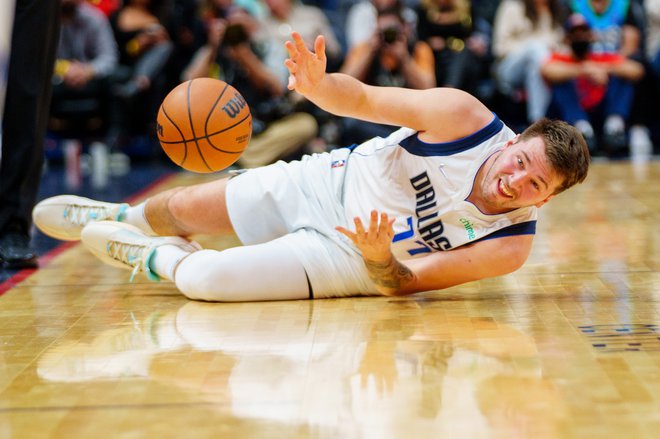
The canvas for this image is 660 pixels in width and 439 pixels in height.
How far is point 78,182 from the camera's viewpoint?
8734 mm

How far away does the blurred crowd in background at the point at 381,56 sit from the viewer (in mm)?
9398

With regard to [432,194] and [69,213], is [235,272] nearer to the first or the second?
[432,194]

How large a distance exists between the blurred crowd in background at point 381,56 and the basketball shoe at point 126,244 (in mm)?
4997

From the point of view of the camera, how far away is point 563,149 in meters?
3.58

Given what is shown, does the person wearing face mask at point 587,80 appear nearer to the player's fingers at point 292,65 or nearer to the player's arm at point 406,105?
the player's arm at point 406,105

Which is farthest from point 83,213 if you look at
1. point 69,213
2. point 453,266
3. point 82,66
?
point 82,66

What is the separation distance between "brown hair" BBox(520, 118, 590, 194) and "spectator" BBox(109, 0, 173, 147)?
7.06 meters

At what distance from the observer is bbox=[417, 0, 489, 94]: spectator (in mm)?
9875

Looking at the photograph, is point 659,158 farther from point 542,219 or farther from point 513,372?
point 513,372

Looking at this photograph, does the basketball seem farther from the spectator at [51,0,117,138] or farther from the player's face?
the spectator at [51,0,117,138]

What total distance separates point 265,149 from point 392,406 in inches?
235

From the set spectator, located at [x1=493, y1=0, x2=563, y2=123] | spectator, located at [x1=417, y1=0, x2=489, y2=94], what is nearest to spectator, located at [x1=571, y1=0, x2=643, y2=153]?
spectator, located at [x1=493, y1=0, x2=563, y2=123]

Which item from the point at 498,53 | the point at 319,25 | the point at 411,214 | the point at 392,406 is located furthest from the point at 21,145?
the point at 498,53

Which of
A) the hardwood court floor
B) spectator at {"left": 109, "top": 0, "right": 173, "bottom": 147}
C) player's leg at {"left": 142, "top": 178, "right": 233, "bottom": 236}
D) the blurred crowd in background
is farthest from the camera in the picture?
spectator at {"left": 109, "top": 0, "right": 173, "bottom": 147}
